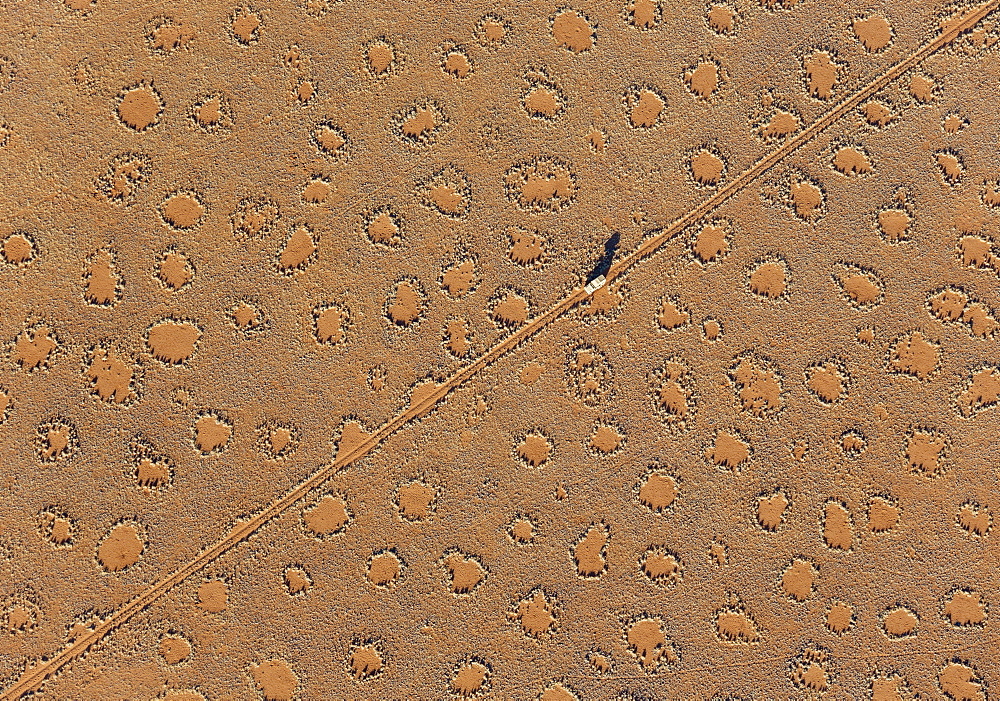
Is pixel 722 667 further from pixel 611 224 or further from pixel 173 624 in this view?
pixel 173 624

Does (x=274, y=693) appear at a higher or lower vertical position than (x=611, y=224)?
lower

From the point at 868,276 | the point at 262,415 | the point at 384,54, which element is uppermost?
the point at 384,54

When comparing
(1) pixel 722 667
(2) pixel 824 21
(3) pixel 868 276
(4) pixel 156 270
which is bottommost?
(1) pixel 722 667

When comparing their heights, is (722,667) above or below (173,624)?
below

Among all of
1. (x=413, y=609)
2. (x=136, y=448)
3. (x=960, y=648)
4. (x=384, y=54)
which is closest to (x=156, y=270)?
(x=136, y=448)

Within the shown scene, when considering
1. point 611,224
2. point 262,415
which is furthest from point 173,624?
point 611,224

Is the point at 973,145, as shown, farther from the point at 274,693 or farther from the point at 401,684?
the point at 274,693
